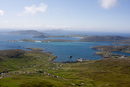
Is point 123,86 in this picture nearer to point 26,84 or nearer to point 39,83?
point 39,83

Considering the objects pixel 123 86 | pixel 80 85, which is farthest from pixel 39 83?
pixel 123 86

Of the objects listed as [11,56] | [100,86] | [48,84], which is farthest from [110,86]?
[11,56]

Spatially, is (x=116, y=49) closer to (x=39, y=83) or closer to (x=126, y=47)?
(x=126, y=47)

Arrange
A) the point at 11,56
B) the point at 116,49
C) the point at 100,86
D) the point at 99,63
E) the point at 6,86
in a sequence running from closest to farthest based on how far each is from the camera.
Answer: the point at 6,86 → the point at 100,86 → the point at 99,63 → the point at 11,56 → the point at 116,49

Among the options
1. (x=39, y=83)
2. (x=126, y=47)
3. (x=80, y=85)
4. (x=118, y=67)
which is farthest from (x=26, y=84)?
(x=126, y=47)

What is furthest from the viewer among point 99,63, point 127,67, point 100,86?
point 99,63

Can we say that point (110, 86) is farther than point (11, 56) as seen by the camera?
No

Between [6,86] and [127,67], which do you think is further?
[127,67]

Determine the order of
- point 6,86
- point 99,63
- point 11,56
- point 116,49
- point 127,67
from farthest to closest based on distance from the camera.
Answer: point 116,49 < point 11,56 < point 99,63 < point 127,67 < point 6,86
